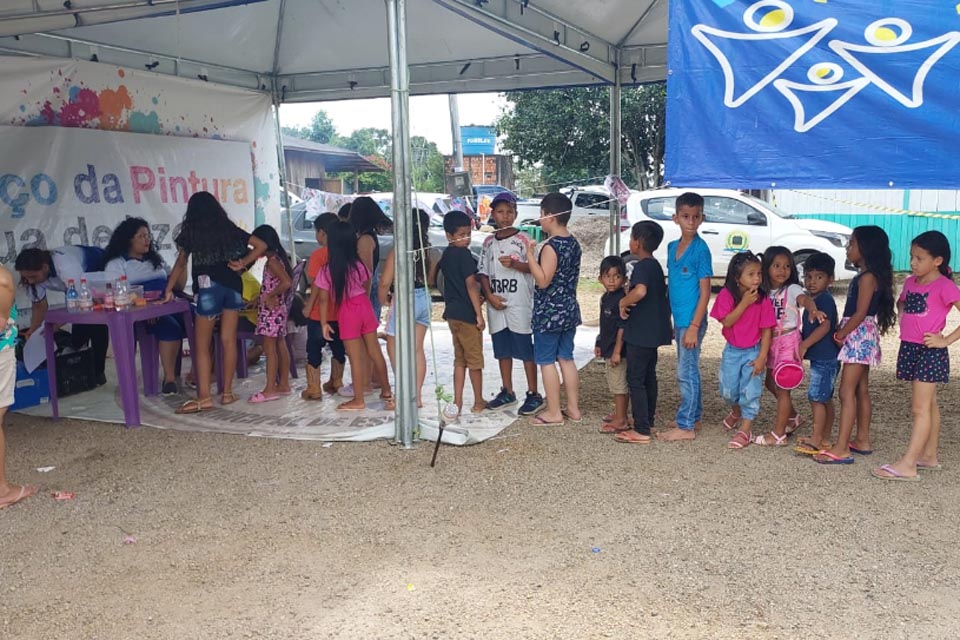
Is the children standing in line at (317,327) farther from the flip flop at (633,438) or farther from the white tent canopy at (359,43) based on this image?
the flip flop at (633,438)

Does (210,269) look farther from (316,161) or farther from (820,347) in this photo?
(316,161)

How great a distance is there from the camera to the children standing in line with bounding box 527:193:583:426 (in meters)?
5.05

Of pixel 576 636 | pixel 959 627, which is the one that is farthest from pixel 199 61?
pixel 959 627

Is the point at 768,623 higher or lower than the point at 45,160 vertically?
lower

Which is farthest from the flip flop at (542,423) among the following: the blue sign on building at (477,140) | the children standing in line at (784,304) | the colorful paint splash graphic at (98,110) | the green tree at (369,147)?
the green tree at (369,147)

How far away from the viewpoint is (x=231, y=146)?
8.79 meters

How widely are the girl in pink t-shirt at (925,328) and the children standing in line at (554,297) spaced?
1.89m

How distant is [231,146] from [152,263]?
2.97 metres

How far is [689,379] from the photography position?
4.90 m

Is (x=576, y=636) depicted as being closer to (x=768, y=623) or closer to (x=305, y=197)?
(x=768, y=623)

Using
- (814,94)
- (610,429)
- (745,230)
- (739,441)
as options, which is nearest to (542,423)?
(610,429)

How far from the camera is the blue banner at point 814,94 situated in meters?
3.76

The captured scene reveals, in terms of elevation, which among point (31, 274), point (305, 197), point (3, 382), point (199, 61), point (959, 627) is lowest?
point (959, 627)

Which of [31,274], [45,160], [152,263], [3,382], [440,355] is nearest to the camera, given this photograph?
[3,382]
